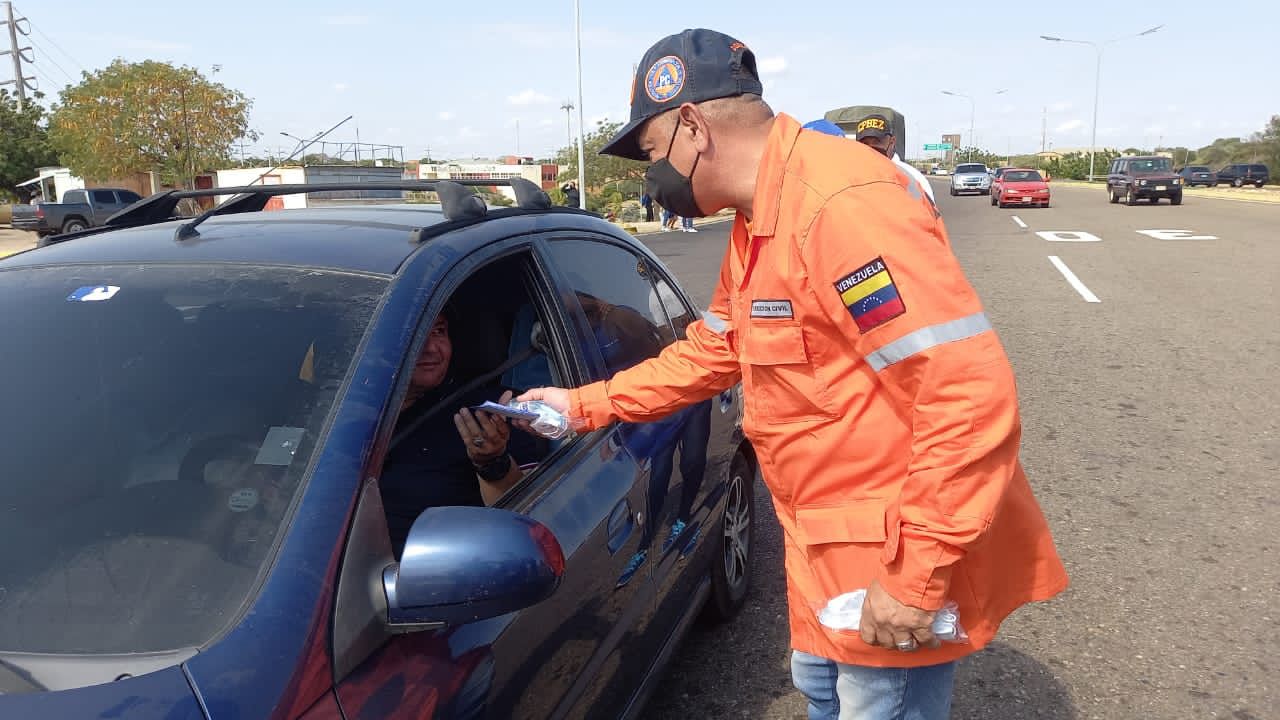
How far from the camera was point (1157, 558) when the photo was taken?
4242 millimetres

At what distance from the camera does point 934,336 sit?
155 centimetres

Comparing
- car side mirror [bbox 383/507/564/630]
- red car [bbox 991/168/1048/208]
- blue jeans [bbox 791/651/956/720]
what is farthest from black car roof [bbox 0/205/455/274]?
red car [bbox 991/168/1048/208]

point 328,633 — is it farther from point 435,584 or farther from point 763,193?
point 763,193

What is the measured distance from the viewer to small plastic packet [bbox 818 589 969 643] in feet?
5.65

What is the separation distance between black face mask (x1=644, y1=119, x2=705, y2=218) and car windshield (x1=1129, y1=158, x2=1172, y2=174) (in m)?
36.0

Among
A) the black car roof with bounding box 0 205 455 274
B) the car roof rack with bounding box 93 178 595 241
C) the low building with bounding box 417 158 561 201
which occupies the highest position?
the low building with bounding box 417 158 561 201

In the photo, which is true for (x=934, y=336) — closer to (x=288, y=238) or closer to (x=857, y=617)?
(x=857, y=617)

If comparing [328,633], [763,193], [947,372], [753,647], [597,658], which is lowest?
[753,647]

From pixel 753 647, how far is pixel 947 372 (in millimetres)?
2290

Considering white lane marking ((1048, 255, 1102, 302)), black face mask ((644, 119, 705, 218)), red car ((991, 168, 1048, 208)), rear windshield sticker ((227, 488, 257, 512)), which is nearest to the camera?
rear windshield sticker ((227, 488, 257, 512))

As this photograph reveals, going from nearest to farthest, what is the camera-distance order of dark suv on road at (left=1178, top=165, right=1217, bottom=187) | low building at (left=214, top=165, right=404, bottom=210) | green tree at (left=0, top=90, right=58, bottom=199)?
1. low building at (left=214, top=165, right=404, bottom=210)
2. green tree at (left=0, top=90, right=58, bottom=199)
3. dark suv on road at (left=1178, top=165, right=1217, bottom=187)

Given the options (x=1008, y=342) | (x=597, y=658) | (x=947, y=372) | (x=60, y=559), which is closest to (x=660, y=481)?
(x=597, y=658)

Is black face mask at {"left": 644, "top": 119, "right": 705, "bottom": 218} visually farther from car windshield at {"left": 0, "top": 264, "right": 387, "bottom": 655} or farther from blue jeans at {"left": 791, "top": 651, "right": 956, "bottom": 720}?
blue jeans at {"left": 791, "top": 651, "right": 956, "bottom": 720}

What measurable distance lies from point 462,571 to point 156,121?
4002 centimetres
